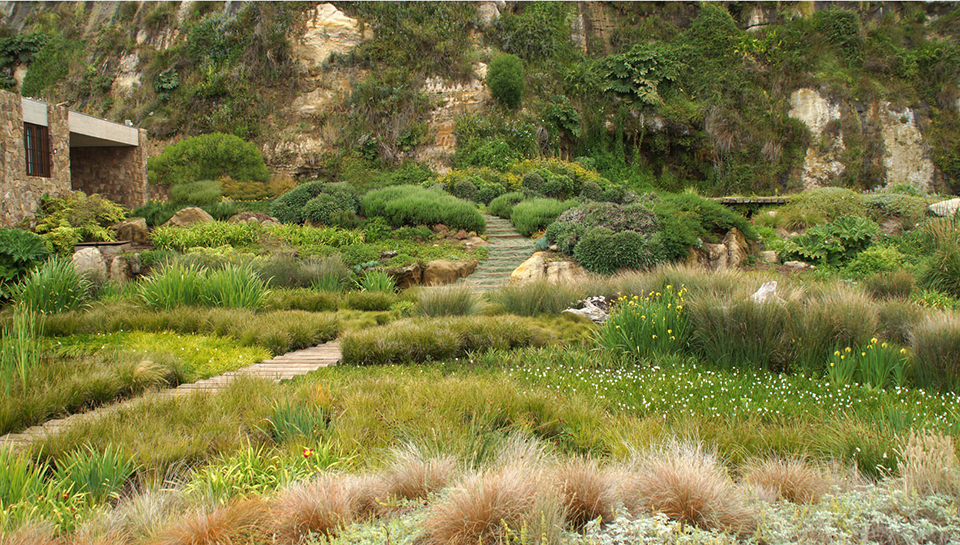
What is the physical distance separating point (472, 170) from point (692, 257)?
10471mm

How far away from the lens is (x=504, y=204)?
1631cm

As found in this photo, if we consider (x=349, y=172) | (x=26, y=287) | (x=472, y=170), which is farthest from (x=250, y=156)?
(x=26, y=287)

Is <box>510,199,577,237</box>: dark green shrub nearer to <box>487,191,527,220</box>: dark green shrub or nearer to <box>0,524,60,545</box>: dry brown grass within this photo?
<box>487,191,527,220</box>: dark green shrub

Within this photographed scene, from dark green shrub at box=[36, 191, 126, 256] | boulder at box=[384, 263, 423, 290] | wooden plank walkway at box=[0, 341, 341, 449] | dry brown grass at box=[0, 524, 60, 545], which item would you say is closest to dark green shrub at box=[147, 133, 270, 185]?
dark green shrub at box=[36, 191, 126, 256]

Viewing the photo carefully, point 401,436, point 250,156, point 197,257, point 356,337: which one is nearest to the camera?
point 401,436

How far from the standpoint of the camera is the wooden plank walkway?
11.7 ft

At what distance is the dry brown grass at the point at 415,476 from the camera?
8.91 ft

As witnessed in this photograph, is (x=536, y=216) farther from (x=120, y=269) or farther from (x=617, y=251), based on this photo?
(x=120, y=269)

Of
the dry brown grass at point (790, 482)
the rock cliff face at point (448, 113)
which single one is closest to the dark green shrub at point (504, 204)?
the rock cliff face at point (448, 113)

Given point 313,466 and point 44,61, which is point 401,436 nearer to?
point 313,466

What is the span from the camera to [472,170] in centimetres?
2012

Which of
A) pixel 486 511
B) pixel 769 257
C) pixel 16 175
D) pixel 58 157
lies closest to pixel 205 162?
pixel 58 157

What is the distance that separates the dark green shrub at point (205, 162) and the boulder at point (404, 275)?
11.5 meters

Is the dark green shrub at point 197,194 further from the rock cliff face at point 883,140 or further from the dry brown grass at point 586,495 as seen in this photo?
the rock cliff face at point 883,140
